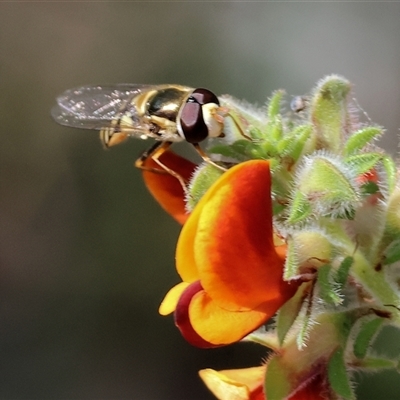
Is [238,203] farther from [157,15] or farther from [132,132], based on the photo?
[157,15]

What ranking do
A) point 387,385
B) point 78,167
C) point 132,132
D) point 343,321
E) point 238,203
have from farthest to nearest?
point 78,167, point 387,385, point 132,132, point 343,321, point 238,203

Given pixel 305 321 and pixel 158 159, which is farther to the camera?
pixel 158 159

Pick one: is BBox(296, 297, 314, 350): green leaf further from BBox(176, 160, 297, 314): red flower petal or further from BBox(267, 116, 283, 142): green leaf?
BBox(267, 116, 283, 142): green leaf

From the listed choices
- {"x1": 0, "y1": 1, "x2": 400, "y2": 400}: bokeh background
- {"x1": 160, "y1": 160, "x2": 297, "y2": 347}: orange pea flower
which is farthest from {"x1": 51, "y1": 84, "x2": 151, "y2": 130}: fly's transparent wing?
{"x1": 0, "y1": 1, "x2": 400, "y2": 400}: bokeh background

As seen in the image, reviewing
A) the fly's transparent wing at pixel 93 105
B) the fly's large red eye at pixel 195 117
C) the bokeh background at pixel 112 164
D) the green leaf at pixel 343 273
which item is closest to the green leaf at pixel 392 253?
the green leaf at pixel 343 273

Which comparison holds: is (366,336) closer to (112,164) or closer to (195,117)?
(195,117)

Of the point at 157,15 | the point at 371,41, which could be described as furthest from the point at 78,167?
the point at 371,41

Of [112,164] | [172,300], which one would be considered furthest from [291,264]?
[112,164]

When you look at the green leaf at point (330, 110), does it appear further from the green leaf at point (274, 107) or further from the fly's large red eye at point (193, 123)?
the fly's large red eye at point (193, 123)
